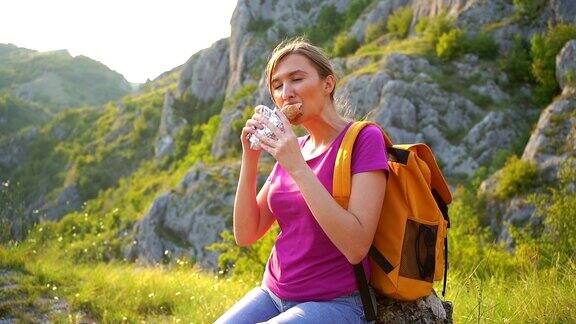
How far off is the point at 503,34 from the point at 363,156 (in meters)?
42.1

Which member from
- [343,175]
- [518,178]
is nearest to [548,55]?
[518,178]

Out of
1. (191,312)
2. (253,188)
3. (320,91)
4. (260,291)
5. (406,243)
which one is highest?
(320,91)

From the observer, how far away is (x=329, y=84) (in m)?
3.10

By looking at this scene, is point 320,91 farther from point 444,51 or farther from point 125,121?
point 125,121

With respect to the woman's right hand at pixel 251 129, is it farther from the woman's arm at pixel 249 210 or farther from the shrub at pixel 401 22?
the shrub at pixel 401 22

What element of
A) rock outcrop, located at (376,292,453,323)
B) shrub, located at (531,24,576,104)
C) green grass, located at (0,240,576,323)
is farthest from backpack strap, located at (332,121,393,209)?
shrub, located at (531,24,576,104)

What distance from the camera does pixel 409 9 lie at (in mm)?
51469

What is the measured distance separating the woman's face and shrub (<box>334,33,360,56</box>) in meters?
54.5

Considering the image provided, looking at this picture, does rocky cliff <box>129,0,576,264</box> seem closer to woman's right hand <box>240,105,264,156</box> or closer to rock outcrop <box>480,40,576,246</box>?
rock outcrop <box>480,40,576,246</box>

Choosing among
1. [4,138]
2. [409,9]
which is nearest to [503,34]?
[409,9]

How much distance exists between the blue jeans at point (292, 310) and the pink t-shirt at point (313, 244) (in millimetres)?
50

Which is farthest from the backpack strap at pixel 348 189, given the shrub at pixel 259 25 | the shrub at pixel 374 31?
the shrub at pixel 259 25

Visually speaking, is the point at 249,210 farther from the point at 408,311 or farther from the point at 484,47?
the point at 484,47

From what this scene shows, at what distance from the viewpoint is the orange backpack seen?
2.60m
